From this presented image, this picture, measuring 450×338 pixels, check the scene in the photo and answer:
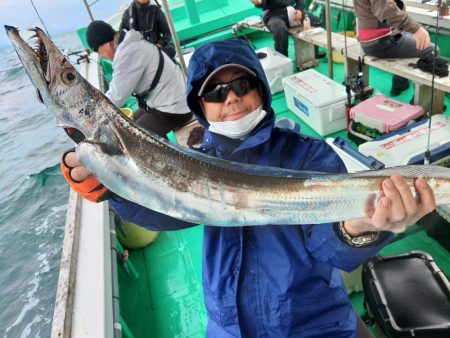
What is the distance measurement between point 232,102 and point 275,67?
4.24 meters

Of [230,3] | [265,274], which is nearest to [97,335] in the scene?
[265,274]

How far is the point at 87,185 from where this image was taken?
150cm

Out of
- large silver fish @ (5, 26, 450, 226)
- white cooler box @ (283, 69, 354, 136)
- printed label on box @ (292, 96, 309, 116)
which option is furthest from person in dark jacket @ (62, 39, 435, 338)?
printed label on box @ (292, 96, 309, 116)

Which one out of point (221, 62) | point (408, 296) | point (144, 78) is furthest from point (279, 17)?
point (408, 296)

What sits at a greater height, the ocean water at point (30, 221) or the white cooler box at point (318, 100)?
the white cooler box at point (318, 100)

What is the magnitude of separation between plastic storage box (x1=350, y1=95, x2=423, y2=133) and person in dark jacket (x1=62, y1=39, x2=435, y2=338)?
7.68 ft

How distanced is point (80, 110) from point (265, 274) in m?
1.14

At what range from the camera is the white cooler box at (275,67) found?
224 inches

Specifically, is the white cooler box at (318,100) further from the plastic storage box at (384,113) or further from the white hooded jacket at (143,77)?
the white hooded jacket at (143,77)

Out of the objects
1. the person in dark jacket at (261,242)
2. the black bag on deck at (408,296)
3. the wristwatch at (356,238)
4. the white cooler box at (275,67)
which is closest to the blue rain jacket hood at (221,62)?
the person in dark jacket at (261,242)

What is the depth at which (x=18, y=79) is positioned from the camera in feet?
71.5

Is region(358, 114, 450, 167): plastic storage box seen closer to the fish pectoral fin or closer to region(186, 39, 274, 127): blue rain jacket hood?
region(186, 39, 274, 127): blue rain jacket hood

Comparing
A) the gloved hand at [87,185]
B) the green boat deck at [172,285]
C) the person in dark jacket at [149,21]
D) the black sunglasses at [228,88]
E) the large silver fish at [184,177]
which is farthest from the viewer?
the person in dark jacket at [149,21]

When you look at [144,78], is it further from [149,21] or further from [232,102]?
[149,21]
